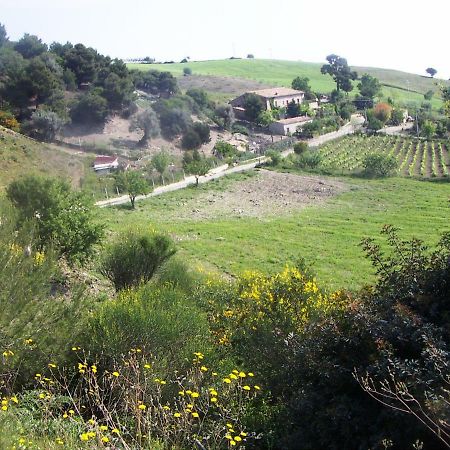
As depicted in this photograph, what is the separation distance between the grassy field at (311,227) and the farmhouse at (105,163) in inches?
391

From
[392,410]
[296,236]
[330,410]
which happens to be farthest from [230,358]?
[296,236]

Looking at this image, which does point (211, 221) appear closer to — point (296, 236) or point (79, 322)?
point (296, 236)

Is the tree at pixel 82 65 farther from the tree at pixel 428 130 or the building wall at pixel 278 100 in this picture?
the tree at pixel 428 130

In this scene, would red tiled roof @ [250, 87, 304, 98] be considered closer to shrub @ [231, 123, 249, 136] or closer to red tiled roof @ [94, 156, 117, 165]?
shrub @ [231, 123, 249, 136]

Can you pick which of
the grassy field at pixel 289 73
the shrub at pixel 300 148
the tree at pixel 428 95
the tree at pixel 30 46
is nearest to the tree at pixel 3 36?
the tree at pixel 30 46

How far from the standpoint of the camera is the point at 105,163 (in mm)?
56812

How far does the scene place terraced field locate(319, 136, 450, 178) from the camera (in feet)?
202

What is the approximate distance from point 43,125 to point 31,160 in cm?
1507

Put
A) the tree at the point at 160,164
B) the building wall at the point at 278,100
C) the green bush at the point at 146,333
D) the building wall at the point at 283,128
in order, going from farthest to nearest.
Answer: the building wall at the point at 278,100
the building wall at the point at 283,128
the tree at the point at 160,164
the green bush at the point at 146,333

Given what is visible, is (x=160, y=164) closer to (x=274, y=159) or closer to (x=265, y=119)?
(x=274, y=159)

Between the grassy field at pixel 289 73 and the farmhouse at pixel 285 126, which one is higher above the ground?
the grassy field at pixel 289 73

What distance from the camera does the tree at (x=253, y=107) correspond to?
94.8 metres

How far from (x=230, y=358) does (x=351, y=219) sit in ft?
108

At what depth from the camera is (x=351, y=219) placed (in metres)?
41.5
